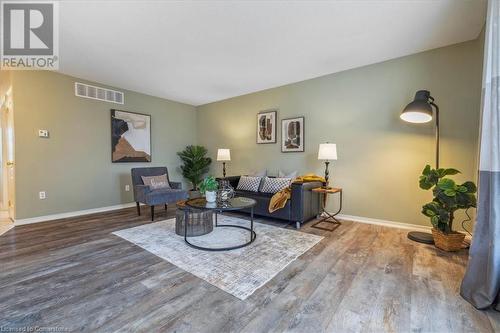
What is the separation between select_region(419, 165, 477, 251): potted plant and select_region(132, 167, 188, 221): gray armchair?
3.74 metres

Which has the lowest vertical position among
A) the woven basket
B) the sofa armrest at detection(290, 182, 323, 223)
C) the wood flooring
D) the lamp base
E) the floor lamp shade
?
the wood flooring

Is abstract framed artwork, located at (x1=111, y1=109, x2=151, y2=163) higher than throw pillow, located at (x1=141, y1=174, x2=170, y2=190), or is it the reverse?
abstract framed artwork, located at (x1=111, y1=109, x2=151, y2=163)

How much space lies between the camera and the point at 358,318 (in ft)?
4.73

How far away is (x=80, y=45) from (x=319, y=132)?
3.80 metres

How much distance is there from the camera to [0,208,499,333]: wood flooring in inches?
54.8

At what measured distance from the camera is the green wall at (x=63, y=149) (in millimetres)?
3561

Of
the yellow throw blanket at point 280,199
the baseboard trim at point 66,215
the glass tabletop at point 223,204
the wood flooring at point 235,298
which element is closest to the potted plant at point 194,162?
the baseboard trim at point 66,215

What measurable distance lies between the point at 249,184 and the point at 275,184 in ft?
1.80

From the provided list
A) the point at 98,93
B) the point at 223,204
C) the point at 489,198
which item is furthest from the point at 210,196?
the point at 98,93

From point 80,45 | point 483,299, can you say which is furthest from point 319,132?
point 80,45

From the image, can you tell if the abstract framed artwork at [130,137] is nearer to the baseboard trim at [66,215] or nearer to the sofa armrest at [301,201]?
the baseboard trim at [66,215]

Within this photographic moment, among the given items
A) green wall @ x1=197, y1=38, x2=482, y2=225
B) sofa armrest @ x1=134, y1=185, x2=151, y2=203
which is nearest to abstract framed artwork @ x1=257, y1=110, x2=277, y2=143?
green wall @ x1=197, y1=38, x2=482, y2=225

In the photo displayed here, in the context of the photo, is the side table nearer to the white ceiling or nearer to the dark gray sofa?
the dark gray sofa

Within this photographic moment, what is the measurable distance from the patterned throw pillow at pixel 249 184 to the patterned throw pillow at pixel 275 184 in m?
0.15
